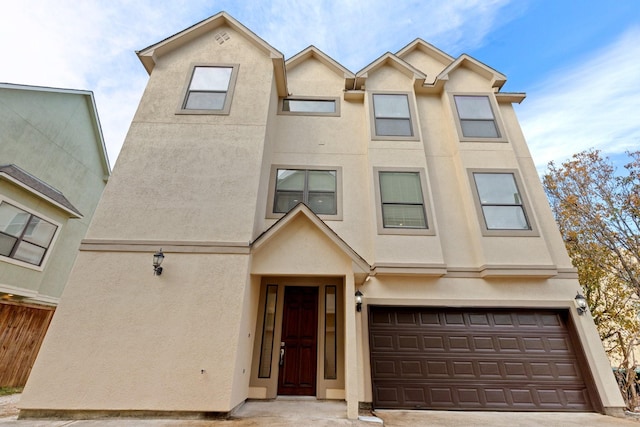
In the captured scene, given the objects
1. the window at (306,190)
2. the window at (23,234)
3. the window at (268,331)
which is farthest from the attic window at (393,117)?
the window at (23,234)

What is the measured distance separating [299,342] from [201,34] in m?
9.02

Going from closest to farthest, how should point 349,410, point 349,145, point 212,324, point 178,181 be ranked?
1. point 349,410
2. point 212,324
3. point 178,181
4. point 349,145

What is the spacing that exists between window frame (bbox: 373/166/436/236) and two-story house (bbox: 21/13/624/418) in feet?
0.18

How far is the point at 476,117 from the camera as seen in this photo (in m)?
7.84

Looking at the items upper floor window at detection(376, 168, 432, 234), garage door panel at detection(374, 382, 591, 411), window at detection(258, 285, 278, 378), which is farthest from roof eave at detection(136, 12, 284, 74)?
garage door panel at detection(374, 382, 591, 411)

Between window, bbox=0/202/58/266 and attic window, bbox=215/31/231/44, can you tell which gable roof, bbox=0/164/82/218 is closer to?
window, bbox=0/202/58/266

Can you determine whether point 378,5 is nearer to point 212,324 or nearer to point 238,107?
point 238,107

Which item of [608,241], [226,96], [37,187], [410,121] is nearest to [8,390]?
[37,187]

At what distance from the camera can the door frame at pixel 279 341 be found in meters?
5.30

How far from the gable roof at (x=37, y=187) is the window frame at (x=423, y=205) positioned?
34.3ft

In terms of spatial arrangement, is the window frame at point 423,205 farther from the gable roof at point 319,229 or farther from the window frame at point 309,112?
the window frame at point 309,112

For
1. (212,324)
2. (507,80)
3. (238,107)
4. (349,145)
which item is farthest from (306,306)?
(507,80)

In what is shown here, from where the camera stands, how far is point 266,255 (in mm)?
5133

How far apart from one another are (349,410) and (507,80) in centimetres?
1003
